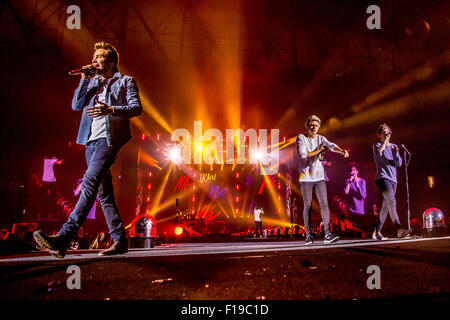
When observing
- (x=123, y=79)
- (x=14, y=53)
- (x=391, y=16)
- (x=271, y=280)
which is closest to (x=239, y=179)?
(x=391, y=16)

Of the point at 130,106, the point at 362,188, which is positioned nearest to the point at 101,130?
the point at 130,106

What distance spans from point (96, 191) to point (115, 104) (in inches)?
36.1

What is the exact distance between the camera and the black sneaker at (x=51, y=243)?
85.0 inches

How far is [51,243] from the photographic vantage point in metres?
2.21

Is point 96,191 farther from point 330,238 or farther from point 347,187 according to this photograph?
point 347,187

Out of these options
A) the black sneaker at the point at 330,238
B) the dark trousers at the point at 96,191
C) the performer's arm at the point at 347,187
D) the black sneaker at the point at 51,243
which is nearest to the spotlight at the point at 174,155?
the performer's arm at the point at 347,187

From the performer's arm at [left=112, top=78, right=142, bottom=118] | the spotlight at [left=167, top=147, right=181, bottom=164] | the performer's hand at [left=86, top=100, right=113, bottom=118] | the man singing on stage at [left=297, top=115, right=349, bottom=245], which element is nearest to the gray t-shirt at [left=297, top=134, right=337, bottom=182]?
the man singing on stage at [left=297, top=115, right=349, bottom=245]

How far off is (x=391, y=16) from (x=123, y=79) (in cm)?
993

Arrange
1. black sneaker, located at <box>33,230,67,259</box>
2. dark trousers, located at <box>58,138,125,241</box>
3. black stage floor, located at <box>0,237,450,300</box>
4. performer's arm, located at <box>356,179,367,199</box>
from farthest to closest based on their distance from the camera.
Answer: performer's arm, located at <box>356,179,367,199</box> < dark trousers, located at <box>58,138,125,241</box> < black sneaker, located at <box>33,230,67,259</box> < black stage floor, located at <box>0,237,450,300</box>

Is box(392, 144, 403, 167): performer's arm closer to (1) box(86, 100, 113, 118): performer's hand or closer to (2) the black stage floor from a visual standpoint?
(2) the black stage floor

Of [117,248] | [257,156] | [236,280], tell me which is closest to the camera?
[236,280]

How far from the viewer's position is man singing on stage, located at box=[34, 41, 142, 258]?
2412 mm

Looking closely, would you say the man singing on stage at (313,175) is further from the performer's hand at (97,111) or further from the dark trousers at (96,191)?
the performer's hand at (97,111)

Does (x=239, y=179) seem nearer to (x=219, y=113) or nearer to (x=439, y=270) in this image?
(x=219, y=113)
